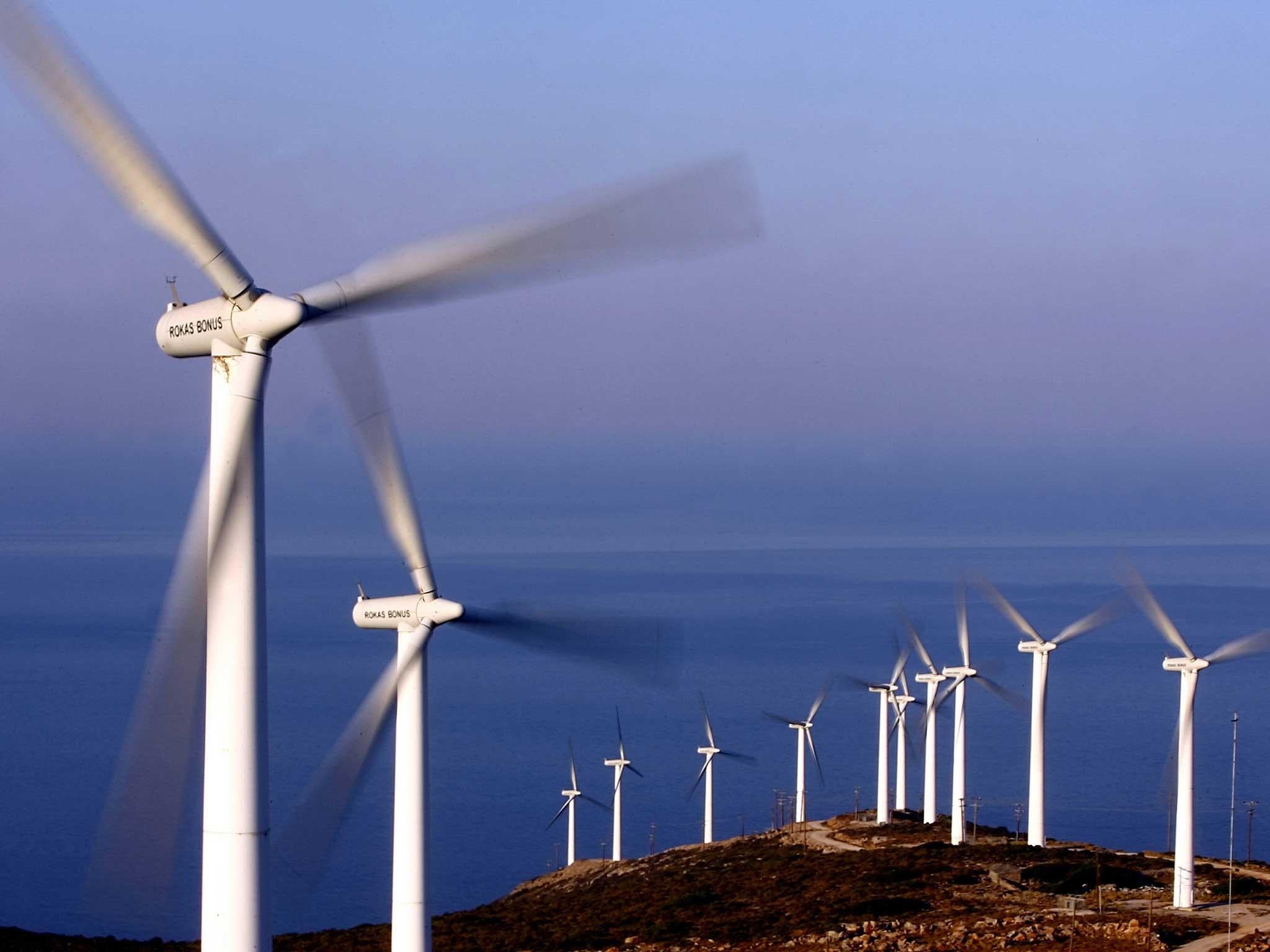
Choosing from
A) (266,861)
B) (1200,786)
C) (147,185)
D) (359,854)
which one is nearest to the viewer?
(147,185)

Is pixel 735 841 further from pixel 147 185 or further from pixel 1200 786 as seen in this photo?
pixel 1200 786

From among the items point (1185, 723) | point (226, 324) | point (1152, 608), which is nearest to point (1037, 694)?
point (1152, 608)

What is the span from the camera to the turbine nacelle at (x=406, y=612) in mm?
29953

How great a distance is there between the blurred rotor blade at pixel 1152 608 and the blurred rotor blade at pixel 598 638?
35.6 meters

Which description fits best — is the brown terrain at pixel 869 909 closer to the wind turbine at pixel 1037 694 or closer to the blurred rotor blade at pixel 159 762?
the wind turbine at pixel 1037 694

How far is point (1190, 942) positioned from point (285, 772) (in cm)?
10821

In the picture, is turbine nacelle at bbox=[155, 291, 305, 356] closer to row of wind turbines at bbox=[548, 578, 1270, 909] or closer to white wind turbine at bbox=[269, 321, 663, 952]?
white wind turbine at bbox=[269, 321, 663, 952]

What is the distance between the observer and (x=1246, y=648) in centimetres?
5794

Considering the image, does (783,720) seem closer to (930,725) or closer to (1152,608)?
(930,725)

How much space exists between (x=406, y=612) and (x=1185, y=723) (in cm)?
3569

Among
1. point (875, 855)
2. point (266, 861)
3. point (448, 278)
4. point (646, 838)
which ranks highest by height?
point (448, 278)

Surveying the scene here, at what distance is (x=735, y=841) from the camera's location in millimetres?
90625

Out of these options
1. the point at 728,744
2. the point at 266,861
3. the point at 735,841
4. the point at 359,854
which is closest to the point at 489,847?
the point at 359,854

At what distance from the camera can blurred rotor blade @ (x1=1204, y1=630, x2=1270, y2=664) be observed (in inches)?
2211
